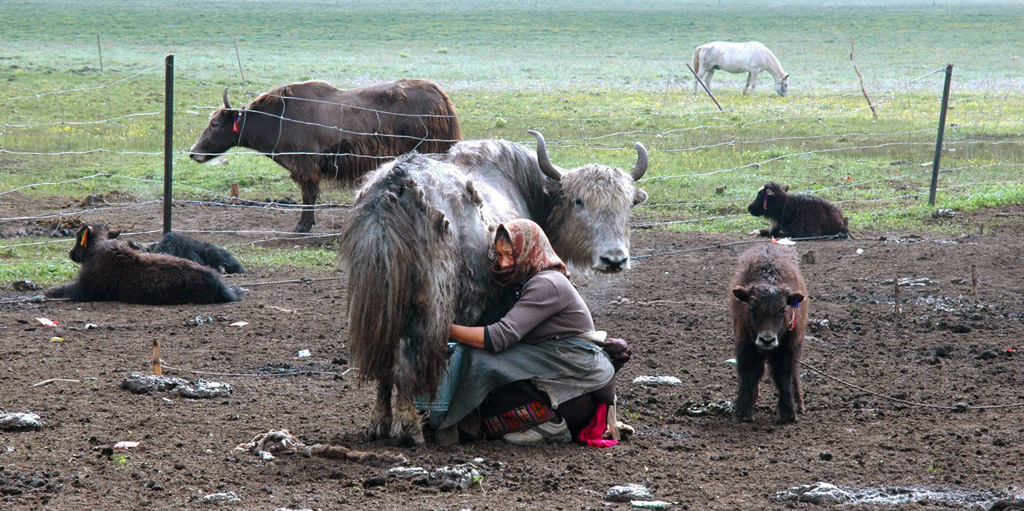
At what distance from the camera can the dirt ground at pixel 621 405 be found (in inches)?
173

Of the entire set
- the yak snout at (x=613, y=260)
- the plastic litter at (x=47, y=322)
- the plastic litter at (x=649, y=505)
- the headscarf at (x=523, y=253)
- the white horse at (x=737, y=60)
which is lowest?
the plastic litter at (x=47, y=322)

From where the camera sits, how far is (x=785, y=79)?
30.0 meters

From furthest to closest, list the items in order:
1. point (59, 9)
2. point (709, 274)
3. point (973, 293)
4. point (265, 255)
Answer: point (59, 9)
point (265, 255)
point (709, 274)
point (973, 293)

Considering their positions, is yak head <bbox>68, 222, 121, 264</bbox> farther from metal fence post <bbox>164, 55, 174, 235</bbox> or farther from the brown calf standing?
the brown calf standing

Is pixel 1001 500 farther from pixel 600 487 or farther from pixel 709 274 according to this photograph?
pixel 709 274

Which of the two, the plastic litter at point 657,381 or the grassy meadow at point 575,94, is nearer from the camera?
the plastic litter at point 657,381

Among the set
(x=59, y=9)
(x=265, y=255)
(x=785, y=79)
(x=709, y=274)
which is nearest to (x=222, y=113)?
(x=265, y=255)

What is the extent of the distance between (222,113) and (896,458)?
31.8 ft

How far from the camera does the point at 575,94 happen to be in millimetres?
28656

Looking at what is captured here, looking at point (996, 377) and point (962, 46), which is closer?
point (996, 377)

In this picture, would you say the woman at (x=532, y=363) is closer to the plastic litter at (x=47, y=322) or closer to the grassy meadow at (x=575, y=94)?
the plastic litter at (x=47, y=322)

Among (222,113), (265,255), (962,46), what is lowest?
(265,255)

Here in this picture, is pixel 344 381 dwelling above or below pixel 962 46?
below

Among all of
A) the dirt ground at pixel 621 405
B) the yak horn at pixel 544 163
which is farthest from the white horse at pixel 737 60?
the yak horn at pixel 544 163
